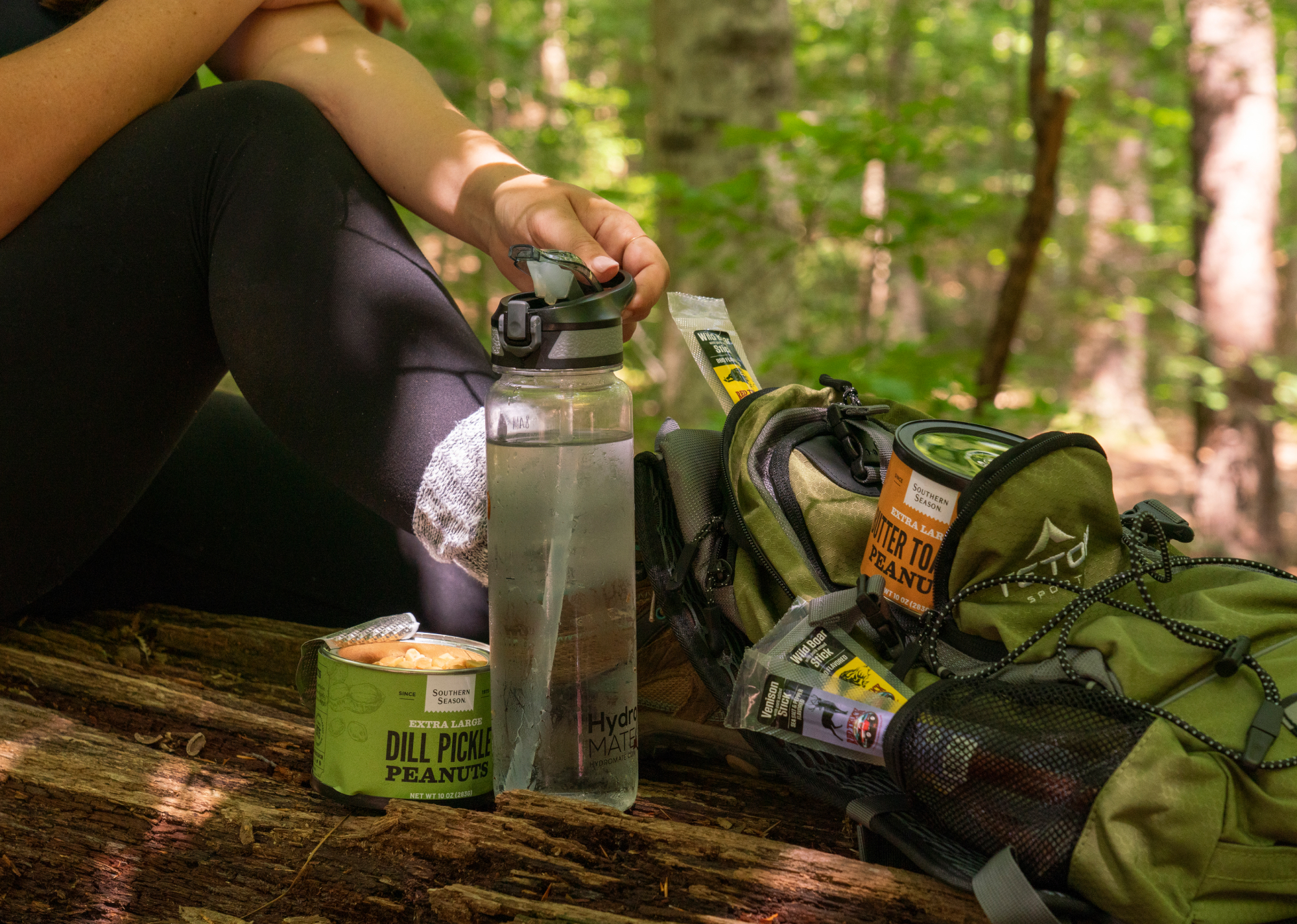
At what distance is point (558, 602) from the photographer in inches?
38.2

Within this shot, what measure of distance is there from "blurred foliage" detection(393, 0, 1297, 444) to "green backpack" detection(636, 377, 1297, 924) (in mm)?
1412

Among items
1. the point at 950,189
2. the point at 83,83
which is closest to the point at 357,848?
the point at 83,83

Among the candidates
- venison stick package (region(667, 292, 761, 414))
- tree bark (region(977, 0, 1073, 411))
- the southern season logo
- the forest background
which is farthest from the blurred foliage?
the southern season logo

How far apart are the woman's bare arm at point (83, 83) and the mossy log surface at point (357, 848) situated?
27.0 inches

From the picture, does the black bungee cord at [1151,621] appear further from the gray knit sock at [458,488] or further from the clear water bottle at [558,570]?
the gray knit sock at [458,488]

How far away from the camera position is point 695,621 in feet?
3.62

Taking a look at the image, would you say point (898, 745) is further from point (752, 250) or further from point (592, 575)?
point (752, 250)

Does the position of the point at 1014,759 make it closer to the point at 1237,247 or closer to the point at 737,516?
the point at 737,516

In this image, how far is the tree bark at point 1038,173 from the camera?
115 inches

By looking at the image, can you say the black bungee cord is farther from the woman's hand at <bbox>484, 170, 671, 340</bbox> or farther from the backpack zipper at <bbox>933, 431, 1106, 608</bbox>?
the woman's hand at <bbox>484, 170, 671, 340</bbox>

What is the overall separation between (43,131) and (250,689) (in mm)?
801

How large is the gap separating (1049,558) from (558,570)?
484 millimetres

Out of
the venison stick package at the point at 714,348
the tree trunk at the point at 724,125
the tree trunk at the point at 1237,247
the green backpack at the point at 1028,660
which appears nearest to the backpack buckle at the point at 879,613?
the green backpack at the point at 1028,660

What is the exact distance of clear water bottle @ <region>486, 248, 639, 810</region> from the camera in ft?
3.17
